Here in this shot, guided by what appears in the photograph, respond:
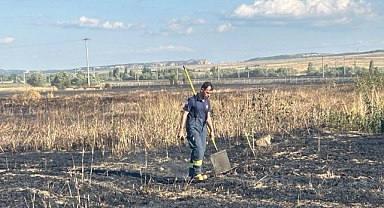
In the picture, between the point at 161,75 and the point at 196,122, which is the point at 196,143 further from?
the point at 161,75

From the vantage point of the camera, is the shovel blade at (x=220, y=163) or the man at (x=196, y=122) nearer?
the man at (x=196, y=122)

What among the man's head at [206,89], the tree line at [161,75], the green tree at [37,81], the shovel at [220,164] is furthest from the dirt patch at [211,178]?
the green tree at [37,81]

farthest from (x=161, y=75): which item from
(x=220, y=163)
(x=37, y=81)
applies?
(x=220, y=163)

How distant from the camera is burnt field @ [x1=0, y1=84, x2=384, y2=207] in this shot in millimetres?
8516

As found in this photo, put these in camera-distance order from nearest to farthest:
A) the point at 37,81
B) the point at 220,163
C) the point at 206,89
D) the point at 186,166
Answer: the point at 206,89, the point at 220,163, the point at 186,166, the point at 37,81

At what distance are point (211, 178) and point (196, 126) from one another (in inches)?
38.8

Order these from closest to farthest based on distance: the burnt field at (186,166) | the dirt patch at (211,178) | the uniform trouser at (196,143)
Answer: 1. the dirt patch at (211,178)
2. the burnt field at (186,166)
3. the uniform trouser at (196,143)

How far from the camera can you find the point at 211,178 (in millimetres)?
10156

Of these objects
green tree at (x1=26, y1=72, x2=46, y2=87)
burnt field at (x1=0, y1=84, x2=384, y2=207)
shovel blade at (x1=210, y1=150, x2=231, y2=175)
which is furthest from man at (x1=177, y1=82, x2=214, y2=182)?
green tree at (x1=26, y1=72, x2=46, y2=87)

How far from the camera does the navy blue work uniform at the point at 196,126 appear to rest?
10.1 meters

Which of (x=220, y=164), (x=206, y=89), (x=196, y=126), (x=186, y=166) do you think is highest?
(x=206, y=89)

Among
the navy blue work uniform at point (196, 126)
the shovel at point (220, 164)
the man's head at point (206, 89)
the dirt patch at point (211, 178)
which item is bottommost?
the dirt patch at point (211, 178)

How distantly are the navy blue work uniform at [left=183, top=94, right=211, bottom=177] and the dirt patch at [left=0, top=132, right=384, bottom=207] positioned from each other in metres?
0.41

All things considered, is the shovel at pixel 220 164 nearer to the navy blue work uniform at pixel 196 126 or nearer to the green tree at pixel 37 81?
the navy blue work uniform at pixel 196 126
